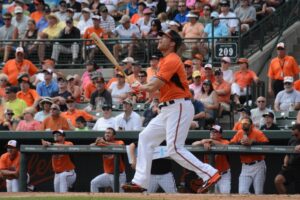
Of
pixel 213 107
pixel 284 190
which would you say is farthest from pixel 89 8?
pixel 284 190

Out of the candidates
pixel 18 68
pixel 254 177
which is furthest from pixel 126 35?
pixel 254 177

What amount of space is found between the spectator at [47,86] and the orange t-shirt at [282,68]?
3.81m

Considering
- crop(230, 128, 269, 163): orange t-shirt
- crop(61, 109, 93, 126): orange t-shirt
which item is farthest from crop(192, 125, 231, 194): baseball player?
crop(61, 109, 93, 126): orange t-shirt

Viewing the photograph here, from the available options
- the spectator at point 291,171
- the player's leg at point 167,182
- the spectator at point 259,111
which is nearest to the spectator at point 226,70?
the spectator at point 259,111

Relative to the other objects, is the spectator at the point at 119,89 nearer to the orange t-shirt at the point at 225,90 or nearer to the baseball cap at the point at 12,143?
the orange t-shirt at the point at 225,90

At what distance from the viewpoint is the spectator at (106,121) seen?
17.2 m

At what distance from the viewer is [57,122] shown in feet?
57.2

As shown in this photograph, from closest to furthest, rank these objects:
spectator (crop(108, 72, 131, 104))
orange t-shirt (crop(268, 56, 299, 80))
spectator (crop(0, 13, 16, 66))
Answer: orange t-shirt (crop(268, 56, 299, 80)), spectator (crop(108, 72, 131, 104)), spectator (crop(0, 13, 16, 66))

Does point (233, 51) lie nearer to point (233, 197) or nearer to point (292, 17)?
point (292, 17)

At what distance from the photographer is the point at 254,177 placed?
51.9ft

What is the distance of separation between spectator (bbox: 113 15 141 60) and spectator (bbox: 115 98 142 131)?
3.04m

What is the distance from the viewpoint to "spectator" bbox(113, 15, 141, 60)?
20.1m

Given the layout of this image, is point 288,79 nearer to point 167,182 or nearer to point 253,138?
point 253,138

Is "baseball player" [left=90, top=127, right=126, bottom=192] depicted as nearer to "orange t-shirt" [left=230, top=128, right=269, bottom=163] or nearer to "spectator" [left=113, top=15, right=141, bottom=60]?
"orange t-shirt" [left=230, top=128, right=269, bottom=163]
